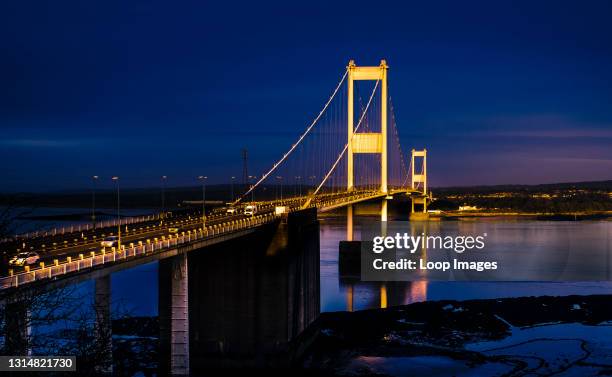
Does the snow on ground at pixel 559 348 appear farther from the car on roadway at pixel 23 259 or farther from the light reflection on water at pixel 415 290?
the car on roadway at pixel 23 259

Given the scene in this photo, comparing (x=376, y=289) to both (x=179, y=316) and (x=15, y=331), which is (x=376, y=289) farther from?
(x=15, y=331)

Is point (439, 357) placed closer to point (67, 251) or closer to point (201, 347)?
point (201, 347)

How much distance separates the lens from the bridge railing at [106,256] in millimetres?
16406

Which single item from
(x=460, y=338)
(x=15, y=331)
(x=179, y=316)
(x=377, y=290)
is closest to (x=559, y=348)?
(x=460, y=338)

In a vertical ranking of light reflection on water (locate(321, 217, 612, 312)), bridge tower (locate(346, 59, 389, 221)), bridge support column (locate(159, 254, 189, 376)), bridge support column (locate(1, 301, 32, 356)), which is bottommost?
light reflection on water (locate(321, 217, 612, 312))

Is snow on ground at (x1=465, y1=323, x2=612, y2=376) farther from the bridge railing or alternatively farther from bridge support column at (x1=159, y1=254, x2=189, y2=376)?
bridge support column at (x1=159, y1=254, x2=189, y2=376)

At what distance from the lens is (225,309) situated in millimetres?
33344

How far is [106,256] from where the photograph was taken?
68.9 feet

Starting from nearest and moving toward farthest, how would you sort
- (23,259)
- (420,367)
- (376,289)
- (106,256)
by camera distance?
(23,259) < (106,256) < (420,367) < (376,289)

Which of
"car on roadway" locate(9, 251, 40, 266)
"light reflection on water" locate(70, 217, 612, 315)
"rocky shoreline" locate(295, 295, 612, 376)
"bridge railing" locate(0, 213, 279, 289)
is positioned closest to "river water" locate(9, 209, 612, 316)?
"light reflection on water" locate(70, 217, 612, 315)

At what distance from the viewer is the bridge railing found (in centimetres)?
1641

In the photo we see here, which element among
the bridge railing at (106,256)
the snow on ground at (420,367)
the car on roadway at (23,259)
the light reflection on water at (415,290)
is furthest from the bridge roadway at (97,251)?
the light reflection on water at (415,290)

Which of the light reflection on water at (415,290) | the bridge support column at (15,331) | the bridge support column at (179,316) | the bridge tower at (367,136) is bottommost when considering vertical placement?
the light reflection on water at (415,290)

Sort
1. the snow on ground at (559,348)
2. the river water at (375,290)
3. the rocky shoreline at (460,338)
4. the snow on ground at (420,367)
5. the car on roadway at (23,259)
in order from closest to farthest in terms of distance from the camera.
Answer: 1. the car on roadway at (23,259)
2. the snow on ground at (420,367)
3. the rocky shoreline at (460,338)
4. the snow on ground at (559,348)
5. the river water at (375,290)
